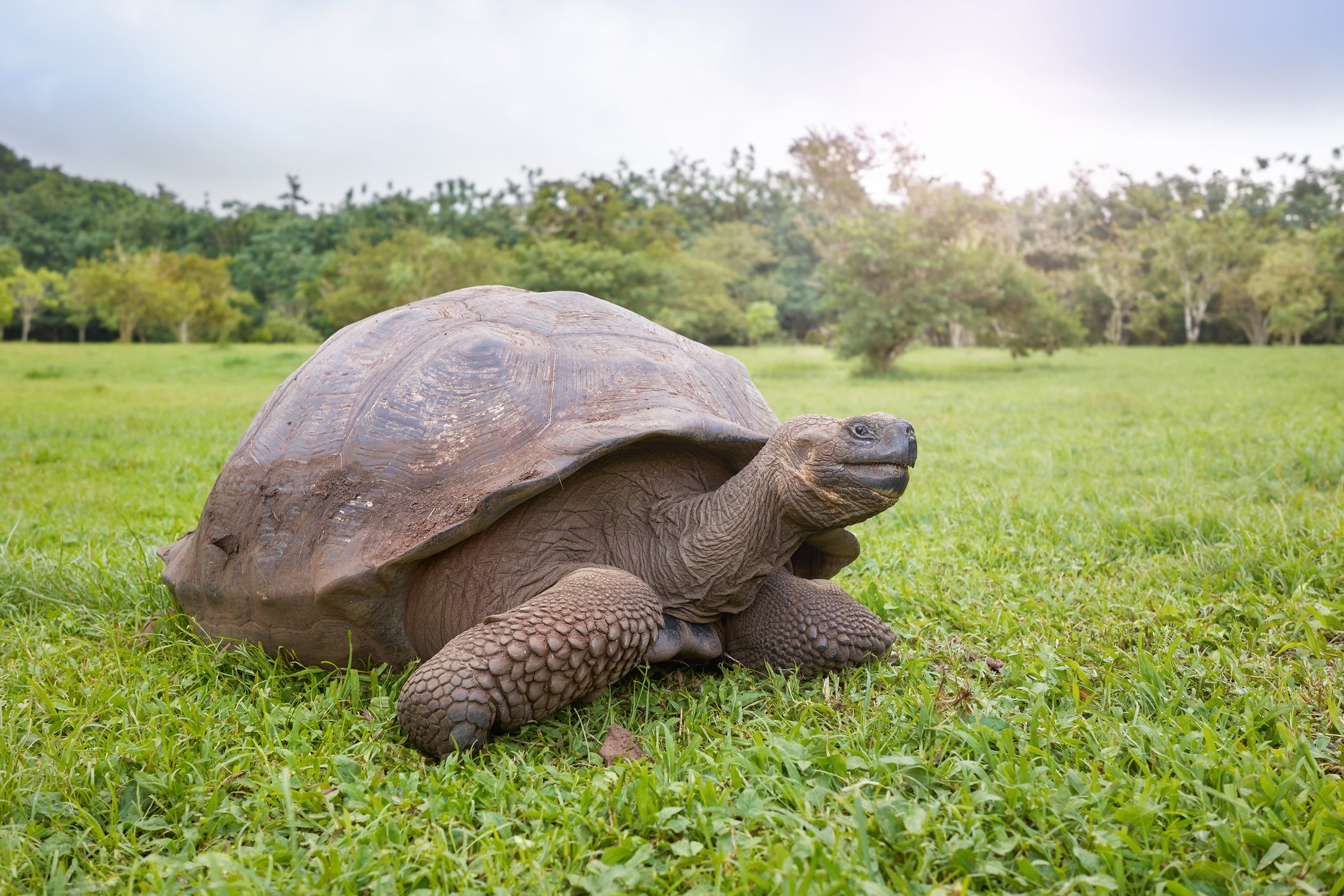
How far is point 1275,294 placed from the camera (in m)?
29.7

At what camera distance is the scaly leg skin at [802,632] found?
2.40 m

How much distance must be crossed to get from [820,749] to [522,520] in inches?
37.3

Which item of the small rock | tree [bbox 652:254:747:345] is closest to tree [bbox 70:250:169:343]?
tree [bbox 652:254:747:345]

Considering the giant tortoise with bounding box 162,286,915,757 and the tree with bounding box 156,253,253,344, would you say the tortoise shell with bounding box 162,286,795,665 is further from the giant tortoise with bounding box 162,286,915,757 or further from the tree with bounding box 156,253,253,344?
the tree with bounding box 156,253,253,344

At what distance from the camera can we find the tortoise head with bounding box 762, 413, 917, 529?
2045 millimetres

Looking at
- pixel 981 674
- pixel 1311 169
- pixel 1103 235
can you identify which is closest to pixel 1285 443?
pixel 981 674

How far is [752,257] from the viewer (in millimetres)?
42500

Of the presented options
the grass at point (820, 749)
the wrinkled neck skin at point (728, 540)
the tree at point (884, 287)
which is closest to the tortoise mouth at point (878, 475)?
the wrinkled neck skin at point (728, 540)

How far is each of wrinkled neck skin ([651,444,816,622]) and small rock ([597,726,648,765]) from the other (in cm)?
38

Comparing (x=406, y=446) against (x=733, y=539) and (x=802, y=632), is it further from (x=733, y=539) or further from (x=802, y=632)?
(x=802, y=632)

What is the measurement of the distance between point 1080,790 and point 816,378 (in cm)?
1522

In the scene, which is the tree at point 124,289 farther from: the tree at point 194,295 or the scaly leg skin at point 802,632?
the scaly leg skin at point 802,632

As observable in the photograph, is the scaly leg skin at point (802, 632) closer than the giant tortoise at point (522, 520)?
No

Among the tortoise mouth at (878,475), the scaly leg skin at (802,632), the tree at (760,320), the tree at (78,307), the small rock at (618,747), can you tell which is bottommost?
the small rock at (618,747)
